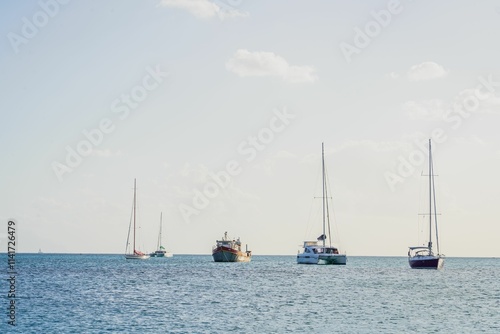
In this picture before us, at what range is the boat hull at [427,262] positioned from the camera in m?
105

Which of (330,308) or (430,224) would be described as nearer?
(330,308)

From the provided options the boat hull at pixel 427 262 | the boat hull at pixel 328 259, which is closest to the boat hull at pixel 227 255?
the boat hull at pixel 328 259

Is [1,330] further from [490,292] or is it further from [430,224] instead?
[430,224]

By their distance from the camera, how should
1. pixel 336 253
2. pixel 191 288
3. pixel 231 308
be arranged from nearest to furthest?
pixel 231 308, pixel 191 288, pixel 336 253

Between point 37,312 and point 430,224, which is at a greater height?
point 430,224

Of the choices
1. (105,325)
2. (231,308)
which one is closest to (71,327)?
(105,325)

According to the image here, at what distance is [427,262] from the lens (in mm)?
106375

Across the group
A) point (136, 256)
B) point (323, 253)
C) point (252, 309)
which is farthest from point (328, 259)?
point (252, 309)

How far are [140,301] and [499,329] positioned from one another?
29.7m

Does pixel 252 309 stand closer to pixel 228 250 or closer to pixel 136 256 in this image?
pixel 228 250

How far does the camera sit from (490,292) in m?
70.8

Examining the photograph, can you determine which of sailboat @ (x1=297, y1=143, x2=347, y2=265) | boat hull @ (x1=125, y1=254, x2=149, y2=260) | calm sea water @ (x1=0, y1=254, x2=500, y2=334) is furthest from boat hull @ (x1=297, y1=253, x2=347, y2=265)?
boat hull @ (x1=125, y1=254, x2=149, y2=260)

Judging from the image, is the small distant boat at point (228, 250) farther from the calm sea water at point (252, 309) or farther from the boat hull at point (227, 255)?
the calm sea water at point (252, 309)

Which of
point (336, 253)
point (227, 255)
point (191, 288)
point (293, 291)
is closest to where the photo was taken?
point (293, 291)
